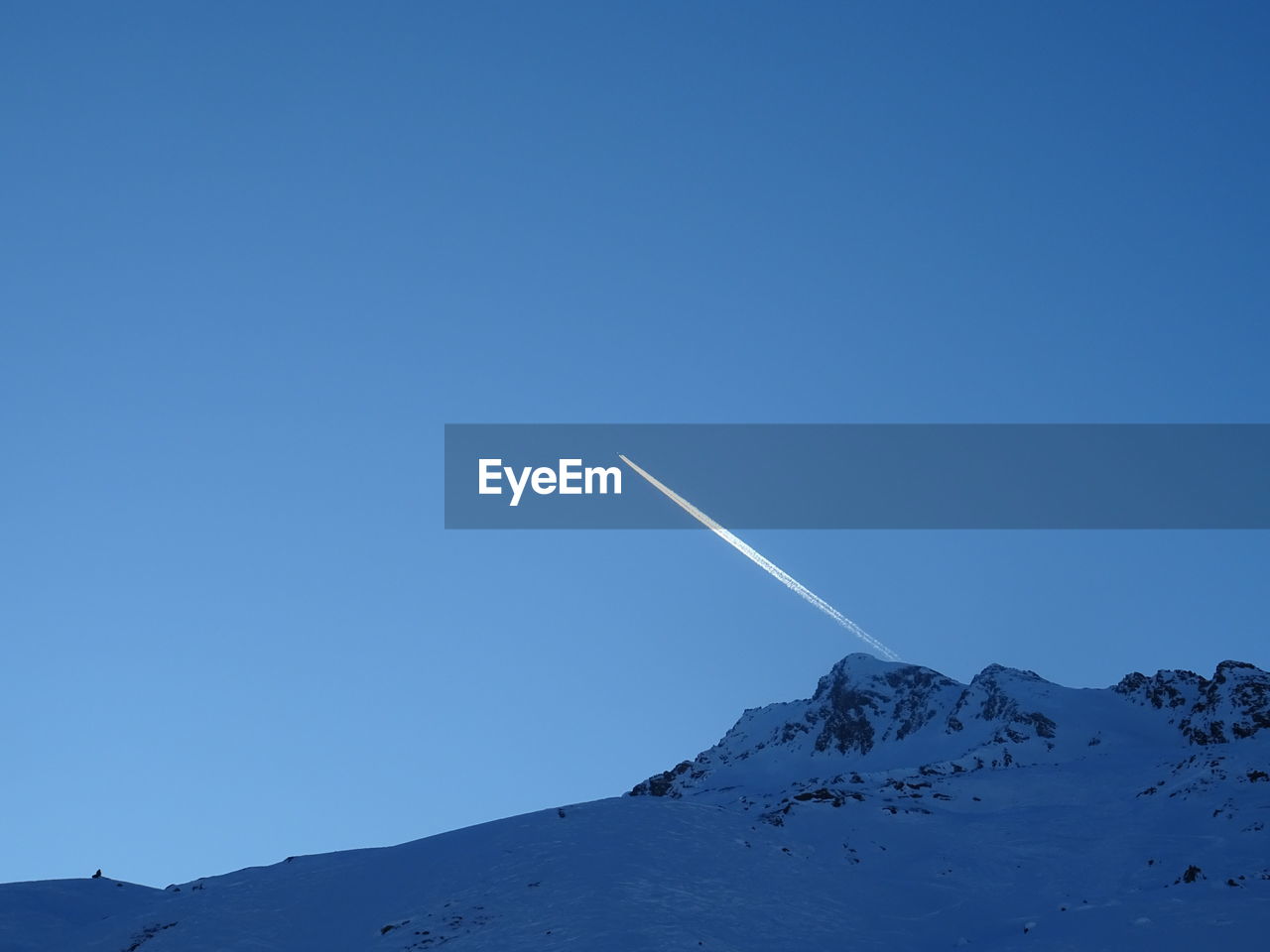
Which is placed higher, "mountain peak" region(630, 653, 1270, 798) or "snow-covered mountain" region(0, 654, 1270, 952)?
"mountain peak" region(630, 653, 1270, 798)

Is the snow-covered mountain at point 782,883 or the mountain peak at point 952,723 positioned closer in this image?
the snow-covered mountain at point 782,883

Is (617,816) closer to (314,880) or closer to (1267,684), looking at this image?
(314,880)

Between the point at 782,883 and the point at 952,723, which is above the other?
the point at 952,723

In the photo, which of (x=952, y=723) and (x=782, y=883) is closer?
(x=782, y=883)

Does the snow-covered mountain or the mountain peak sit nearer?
the snow-covered mountain

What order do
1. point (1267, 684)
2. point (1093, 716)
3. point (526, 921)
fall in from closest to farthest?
point (526, 921), point (1267, 684), point (1093, 716)

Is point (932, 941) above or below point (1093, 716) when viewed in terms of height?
below

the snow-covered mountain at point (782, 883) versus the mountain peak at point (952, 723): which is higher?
the mountain peak at point (952, 723)

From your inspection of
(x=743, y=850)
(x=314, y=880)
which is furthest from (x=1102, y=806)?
(x=314, y=880)
